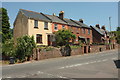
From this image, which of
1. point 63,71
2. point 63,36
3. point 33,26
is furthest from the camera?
point 63,36

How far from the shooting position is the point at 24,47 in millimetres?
18375

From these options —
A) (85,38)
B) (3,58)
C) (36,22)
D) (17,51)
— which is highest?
(36,22)

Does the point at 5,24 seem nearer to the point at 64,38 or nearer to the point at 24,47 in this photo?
the point at 64,38

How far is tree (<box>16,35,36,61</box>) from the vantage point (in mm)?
18453

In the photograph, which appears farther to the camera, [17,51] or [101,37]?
[101,37]

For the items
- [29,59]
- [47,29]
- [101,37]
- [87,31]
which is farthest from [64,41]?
[101,37]

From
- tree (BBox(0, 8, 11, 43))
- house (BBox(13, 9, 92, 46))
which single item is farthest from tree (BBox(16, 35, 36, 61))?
tree (BBox(0, 8, 11, 43))

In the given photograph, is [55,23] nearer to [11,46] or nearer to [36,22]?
[36,22]

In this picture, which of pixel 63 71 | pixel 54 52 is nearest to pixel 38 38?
pixel 54 52

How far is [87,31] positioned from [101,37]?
1039cm

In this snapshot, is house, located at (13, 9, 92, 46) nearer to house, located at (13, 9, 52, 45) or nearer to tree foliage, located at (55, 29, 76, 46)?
house, located at (13, 9, 52, 45)

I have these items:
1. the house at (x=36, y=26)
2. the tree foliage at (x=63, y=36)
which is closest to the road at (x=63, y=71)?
the tree foliage at (x=63, y=36)

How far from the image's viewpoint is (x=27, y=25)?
25.3 metres

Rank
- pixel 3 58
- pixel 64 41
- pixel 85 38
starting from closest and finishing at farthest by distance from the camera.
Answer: pixel 3 58 < pixel 64 41 < pixel 85 38
